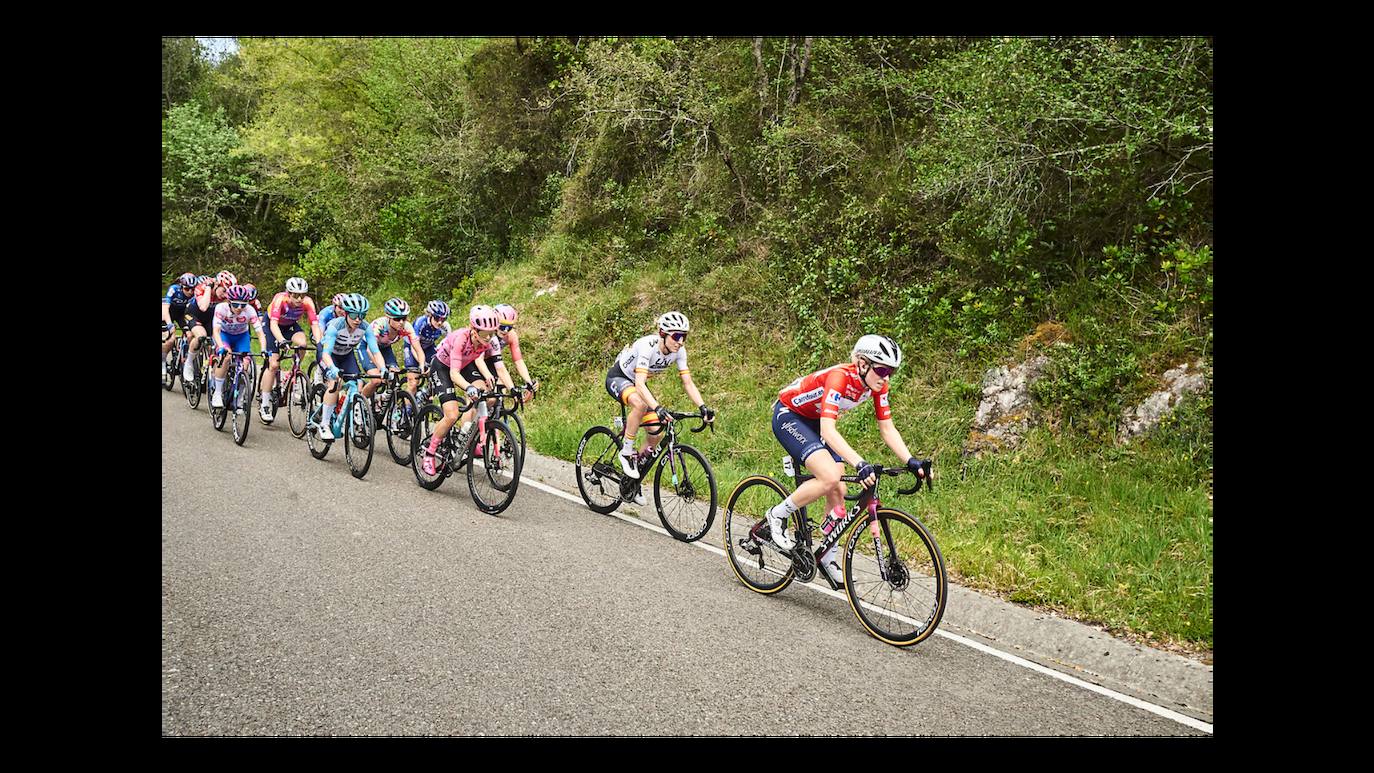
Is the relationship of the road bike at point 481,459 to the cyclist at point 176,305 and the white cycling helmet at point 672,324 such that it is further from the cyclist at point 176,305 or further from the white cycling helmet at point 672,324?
the cyclist at point 176,305

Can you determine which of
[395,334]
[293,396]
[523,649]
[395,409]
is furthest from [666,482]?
[293,396]

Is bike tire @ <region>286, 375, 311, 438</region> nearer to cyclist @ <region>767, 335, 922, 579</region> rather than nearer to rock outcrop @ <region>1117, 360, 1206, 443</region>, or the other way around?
cyclist @ <region>767, 335, 922, 579</region>

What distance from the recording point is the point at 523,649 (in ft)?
16.3

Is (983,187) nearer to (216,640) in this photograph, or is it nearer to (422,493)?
(422,493)

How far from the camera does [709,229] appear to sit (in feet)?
53.0

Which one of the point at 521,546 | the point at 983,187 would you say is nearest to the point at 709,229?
the point at 983,187

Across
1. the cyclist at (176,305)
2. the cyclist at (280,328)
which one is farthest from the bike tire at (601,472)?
the cyclist at (176,305)

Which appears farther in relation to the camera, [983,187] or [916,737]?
[983,187]

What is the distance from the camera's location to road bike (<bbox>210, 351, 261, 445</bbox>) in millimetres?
11180

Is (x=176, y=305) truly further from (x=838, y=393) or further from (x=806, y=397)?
(x=838, y=393)

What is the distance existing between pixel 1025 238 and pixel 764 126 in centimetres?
666

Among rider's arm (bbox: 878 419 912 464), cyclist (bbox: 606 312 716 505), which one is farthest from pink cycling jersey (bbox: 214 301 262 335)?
rider's arm (bbox: 878 419 912 464)

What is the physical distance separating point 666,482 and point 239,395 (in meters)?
6.79
